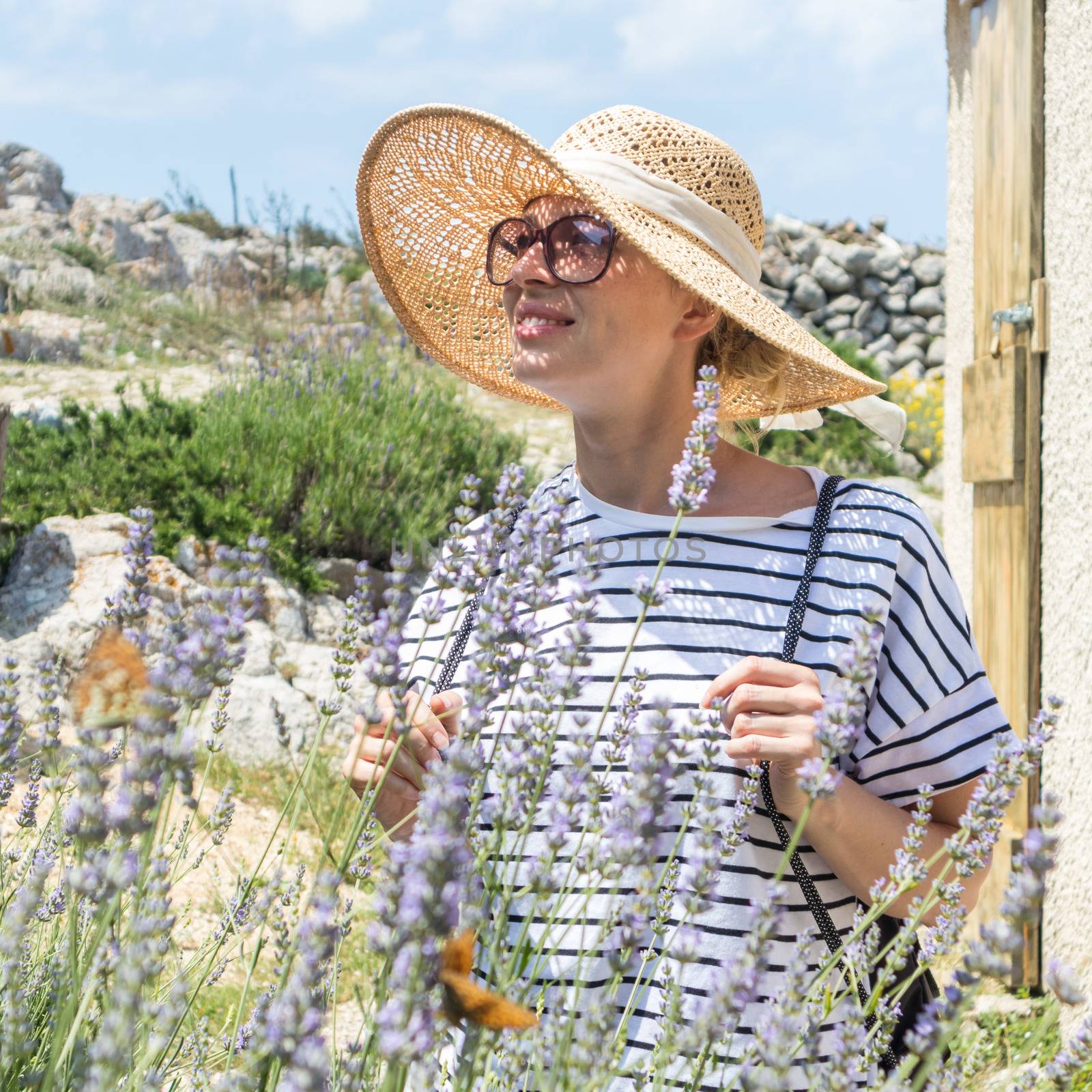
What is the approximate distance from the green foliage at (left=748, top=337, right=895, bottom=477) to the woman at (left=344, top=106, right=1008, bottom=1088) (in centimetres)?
791

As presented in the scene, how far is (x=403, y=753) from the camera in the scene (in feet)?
4.92

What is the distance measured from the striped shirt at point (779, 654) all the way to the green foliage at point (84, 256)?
16.1m

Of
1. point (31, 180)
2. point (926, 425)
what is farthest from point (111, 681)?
point (31, 180)

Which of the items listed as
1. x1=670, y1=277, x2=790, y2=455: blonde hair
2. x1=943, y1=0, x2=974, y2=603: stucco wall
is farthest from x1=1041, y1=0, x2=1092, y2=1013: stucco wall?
x1=670, y1=277, x2=790, y2=455: blonde hair

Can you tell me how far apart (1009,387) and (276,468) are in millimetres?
3944

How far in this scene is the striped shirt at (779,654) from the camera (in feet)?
5.10

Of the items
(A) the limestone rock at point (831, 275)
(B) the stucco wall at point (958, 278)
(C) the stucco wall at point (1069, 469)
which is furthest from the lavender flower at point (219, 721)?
(A) the limestone rock at point (831, 275)

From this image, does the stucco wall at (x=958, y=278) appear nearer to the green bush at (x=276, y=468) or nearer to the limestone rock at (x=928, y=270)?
the green bush at (x=276, y=468)

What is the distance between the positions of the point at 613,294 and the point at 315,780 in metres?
3.43

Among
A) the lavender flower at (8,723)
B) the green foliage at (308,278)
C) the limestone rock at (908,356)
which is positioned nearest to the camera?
the lavender flower at (8,723)

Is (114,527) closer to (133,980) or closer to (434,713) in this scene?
(434,713)

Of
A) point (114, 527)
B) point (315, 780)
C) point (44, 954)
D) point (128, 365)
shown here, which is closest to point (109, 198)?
point (128, 365)

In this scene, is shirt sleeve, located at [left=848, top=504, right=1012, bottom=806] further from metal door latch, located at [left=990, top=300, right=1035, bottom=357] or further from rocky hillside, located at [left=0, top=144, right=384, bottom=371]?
rocky hillside, located at [left=0, top=144, right=384, bottom=371]

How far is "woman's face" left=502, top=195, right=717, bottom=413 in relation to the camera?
68.1 inches
